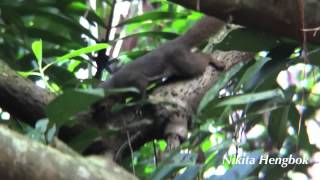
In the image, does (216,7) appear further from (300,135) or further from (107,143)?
(107,143)

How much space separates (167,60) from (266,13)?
1059 mm

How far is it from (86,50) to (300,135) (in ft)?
1.95

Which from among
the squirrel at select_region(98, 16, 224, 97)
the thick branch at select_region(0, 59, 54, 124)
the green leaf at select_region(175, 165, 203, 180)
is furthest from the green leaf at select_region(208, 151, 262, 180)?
the squirrel at select_region(98, 16, 224, 97)

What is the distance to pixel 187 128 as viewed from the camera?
5.47 feet

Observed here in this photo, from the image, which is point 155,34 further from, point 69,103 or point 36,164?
point 36,164

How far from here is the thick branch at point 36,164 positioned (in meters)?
0.72

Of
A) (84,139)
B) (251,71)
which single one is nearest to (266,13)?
(251,71)

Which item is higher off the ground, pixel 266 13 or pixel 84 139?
pixel 266 13

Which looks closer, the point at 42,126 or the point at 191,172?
the point at 191,172

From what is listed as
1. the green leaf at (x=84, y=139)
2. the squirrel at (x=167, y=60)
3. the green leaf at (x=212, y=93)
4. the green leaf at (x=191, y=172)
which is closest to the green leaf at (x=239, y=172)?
the green leaf at (x=191, y=172)

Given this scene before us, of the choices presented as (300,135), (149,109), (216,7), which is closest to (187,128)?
(149,109)

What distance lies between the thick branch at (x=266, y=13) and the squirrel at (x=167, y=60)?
79 centimetres

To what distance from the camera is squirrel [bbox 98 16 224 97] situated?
212 centimetres

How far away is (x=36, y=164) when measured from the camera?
729mm
